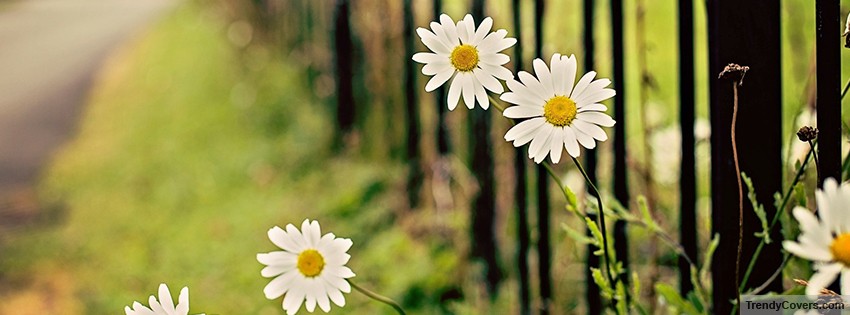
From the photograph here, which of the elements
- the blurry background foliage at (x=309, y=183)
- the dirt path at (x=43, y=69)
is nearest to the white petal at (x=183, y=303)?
the blurry background foliage at (x=309, y=183)

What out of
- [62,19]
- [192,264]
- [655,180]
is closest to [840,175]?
[655,180]

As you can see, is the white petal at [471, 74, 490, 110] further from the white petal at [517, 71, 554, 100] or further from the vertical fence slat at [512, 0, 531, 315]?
the vertical fence slat at [512, 0, 531, 315]

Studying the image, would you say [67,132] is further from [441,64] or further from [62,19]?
[62,19]

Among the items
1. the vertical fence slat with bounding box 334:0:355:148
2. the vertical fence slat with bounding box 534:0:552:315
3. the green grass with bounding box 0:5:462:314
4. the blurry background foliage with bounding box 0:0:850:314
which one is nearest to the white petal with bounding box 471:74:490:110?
the blurry background foliage with bounding box 0:0:850:314

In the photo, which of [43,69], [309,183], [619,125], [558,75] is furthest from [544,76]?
[43,69]

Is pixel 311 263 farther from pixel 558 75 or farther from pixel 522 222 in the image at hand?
pixel 522 222

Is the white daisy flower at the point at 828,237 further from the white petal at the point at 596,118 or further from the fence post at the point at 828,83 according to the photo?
the fence post at the point at 828,83

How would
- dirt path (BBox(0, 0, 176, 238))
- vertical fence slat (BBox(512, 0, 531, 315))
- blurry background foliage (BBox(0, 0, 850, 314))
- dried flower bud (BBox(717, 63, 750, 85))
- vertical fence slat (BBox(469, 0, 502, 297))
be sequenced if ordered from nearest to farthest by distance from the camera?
dried flower bud (BBox(717, 63, 750, 85)) < vertical fence slat (BBox(512, 0, 531, 315)) < vertical fence slat (BBox(469, 0, 502, 297)) < blurry background foliage (BBox(0, 0, 850, 314)) < dirt path (BBox(0, 0, 176, 238))
